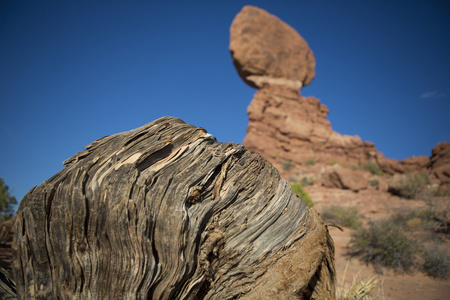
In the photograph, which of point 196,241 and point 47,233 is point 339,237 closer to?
point 196,241

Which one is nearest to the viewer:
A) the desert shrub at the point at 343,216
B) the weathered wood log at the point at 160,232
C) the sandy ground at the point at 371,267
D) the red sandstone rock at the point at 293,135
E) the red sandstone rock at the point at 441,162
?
the weathered wood log at the point at 160,232

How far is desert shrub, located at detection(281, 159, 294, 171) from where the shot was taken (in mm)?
28281

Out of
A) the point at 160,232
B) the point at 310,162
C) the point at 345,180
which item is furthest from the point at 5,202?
the point at 310,162

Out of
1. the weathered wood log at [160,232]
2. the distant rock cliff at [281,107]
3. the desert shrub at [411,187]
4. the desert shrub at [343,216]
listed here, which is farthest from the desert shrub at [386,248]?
the distant rock cliff at [281,107]

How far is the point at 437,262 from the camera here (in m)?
6.68

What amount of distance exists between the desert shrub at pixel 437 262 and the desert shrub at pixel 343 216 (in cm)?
433

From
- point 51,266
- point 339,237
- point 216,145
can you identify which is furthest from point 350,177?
point 51,266

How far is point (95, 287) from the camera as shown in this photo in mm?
2229

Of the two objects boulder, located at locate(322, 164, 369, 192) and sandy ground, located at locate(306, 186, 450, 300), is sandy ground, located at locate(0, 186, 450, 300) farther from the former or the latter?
boulder, located at locate(322, 164, 369, 192)

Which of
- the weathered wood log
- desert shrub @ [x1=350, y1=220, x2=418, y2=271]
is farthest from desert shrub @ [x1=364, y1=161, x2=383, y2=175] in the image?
the weathered wood log

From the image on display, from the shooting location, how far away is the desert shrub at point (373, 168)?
26.0 m

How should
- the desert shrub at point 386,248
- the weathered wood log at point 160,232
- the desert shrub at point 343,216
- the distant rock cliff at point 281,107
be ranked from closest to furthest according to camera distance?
the weathered wood log at point 160,232 → the desert shrub at point 386,248 → the desert shrub at point 343,216 → the distant rock cliff at point 281,107

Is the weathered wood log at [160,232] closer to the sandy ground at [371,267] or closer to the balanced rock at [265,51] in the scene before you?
the sandy ground at [371,267]

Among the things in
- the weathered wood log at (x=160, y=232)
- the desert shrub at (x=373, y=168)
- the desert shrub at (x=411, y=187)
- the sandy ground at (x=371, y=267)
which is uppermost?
the desert shrub at (x=373, y=168)
